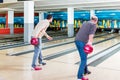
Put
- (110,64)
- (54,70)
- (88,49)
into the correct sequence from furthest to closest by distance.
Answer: (110,64) → (54,70) → (88,49)

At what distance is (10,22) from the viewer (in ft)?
77.5

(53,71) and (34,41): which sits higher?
(34,41)

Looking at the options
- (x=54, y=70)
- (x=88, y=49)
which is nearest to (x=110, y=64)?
(x=54, y=70)

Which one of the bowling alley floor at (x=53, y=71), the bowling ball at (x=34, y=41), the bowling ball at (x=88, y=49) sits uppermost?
the bowling ball at (x=34, y=41)

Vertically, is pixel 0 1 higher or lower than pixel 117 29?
higher

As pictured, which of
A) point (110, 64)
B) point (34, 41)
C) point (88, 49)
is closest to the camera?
point (88, 49)

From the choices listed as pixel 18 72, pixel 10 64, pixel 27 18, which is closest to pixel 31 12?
pixel 27 18

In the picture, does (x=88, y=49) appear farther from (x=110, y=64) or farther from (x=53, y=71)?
(x=110, y=64)

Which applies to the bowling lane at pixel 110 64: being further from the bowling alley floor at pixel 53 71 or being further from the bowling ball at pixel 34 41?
the bowling ball at pixel 34 41

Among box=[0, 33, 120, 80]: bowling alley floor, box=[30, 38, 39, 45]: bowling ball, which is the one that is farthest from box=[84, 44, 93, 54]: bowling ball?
box=[30, 38, 39, 45]: bowling ball

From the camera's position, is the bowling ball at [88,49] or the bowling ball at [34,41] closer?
the bowling ball at [88,49]

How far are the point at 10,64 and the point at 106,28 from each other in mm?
18294

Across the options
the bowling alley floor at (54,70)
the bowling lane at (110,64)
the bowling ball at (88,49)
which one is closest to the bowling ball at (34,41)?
the bowling alley floor at (54,70)

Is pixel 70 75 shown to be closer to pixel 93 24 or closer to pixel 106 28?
pixel 93 24
